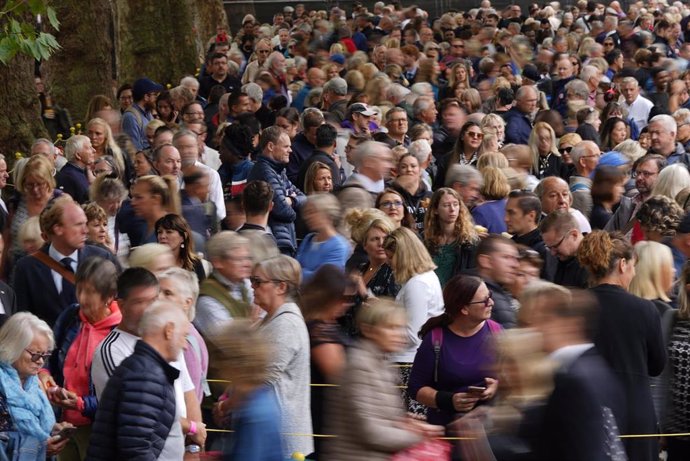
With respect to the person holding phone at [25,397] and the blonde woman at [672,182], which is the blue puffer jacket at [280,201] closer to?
the blonde woman at [672,182]

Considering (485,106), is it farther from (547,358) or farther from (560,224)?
(547,358)

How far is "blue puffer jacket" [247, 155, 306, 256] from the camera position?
11578 mm

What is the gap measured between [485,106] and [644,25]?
886cm

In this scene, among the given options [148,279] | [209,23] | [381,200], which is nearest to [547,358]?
[148,279]

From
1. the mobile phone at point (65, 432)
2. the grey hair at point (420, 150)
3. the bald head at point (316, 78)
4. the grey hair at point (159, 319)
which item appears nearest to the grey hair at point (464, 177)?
the grey hair at point (420, 150)

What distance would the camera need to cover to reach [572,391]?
5875mm

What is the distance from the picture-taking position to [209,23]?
98.2ft

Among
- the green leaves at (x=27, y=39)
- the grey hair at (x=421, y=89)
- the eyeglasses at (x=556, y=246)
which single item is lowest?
the grey hair at (x=421, y=89)

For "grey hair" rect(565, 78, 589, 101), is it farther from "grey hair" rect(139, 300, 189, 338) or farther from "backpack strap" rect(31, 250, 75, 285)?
"grey hair" rect(139, 300, 189, 338)

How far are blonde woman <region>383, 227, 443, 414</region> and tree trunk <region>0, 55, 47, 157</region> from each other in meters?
7.13

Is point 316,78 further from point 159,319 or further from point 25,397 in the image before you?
point 159,319

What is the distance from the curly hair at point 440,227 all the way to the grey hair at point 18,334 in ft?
11.1

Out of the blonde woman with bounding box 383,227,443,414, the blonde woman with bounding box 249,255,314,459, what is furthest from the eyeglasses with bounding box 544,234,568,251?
the blonde woman with bounding box 249,255,314,459

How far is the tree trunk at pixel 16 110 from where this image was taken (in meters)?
15.2
